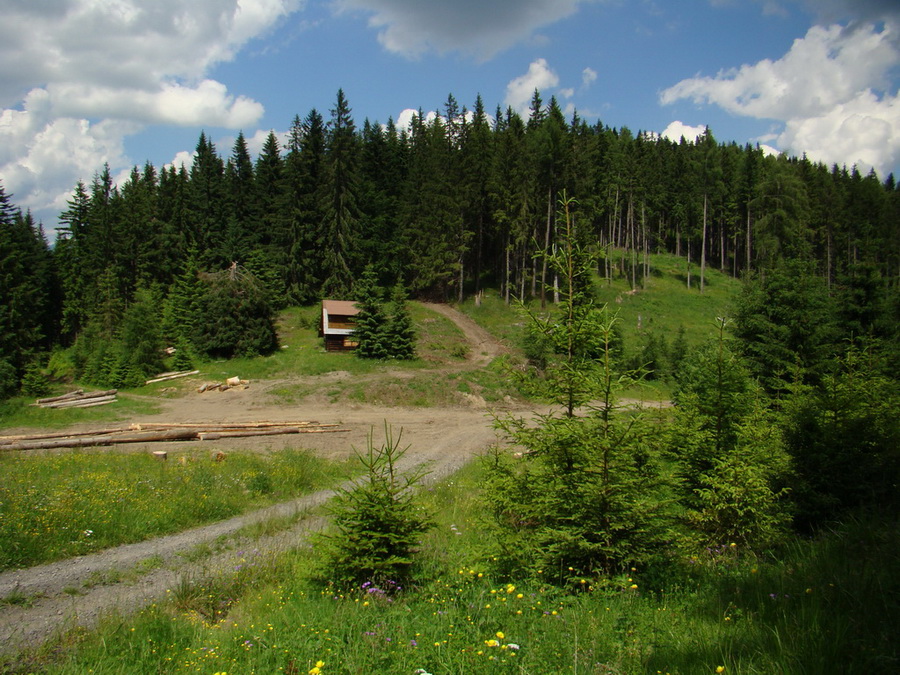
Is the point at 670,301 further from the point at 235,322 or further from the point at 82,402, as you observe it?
the point at 82,402

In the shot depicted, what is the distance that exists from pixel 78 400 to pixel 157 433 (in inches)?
491

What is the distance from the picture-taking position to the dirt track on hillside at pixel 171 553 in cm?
688

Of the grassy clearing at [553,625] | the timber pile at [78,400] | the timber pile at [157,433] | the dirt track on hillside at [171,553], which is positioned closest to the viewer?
the grassy clearing at [553,625]

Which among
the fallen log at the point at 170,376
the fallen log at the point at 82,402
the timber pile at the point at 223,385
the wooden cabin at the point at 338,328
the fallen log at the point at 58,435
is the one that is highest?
the wooden cabin at the point at 338,328

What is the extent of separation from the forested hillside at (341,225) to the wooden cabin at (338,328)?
4695mm

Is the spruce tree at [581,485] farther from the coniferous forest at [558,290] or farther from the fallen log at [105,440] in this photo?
the fallen log at [105,440]

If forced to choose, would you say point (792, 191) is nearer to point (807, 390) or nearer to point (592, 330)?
point (807, 390)

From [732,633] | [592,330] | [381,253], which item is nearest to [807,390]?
[592,330]

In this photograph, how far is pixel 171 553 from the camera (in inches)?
366

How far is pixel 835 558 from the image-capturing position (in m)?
5.28

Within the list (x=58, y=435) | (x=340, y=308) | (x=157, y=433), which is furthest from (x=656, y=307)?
(x=58, y=435)

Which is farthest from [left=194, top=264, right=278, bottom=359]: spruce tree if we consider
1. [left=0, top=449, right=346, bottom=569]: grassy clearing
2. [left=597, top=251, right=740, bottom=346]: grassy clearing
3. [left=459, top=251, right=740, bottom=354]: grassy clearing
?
[left=597, top=251, right=740, bottom=346]: grassy clearing

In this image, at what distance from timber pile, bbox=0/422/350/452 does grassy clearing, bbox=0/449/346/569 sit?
2.56 m

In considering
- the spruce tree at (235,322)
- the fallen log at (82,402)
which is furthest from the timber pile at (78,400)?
the spruce tree at (235,322)
